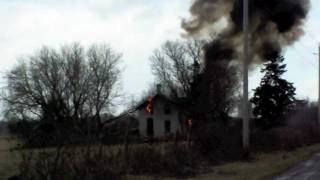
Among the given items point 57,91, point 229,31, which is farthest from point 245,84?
point 57,91

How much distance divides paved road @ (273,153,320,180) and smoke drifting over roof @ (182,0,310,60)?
36.2ft

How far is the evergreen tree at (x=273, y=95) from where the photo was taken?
2891 inches

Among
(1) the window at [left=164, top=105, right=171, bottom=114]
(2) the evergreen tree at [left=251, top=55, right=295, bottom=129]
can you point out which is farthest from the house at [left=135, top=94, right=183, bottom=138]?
(2) the evergreen tree at [left=251, top=55, right=295, bottom=129]

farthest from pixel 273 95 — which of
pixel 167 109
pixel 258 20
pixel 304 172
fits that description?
pixel 304 172

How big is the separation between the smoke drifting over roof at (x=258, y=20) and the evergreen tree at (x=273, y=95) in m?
36.6

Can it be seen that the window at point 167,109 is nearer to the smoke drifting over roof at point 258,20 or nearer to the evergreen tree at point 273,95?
the evergreen tree at point 273,95

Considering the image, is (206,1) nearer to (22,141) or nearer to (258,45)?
(258,45)

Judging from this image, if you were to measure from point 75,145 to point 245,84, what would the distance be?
15.0 meters

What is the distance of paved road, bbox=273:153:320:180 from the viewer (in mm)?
19547

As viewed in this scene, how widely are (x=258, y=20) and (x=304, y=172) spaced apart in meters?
14.8

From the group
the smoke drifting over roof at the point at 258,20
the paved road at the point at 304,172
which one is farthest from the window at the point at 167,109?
the paved road at the point at 304,172

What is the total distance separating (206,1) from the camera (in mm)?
33844

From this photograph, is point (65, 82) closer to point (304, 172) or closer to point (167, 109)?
point (167, 109)

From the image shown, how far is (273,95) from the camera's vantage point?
7556cm
